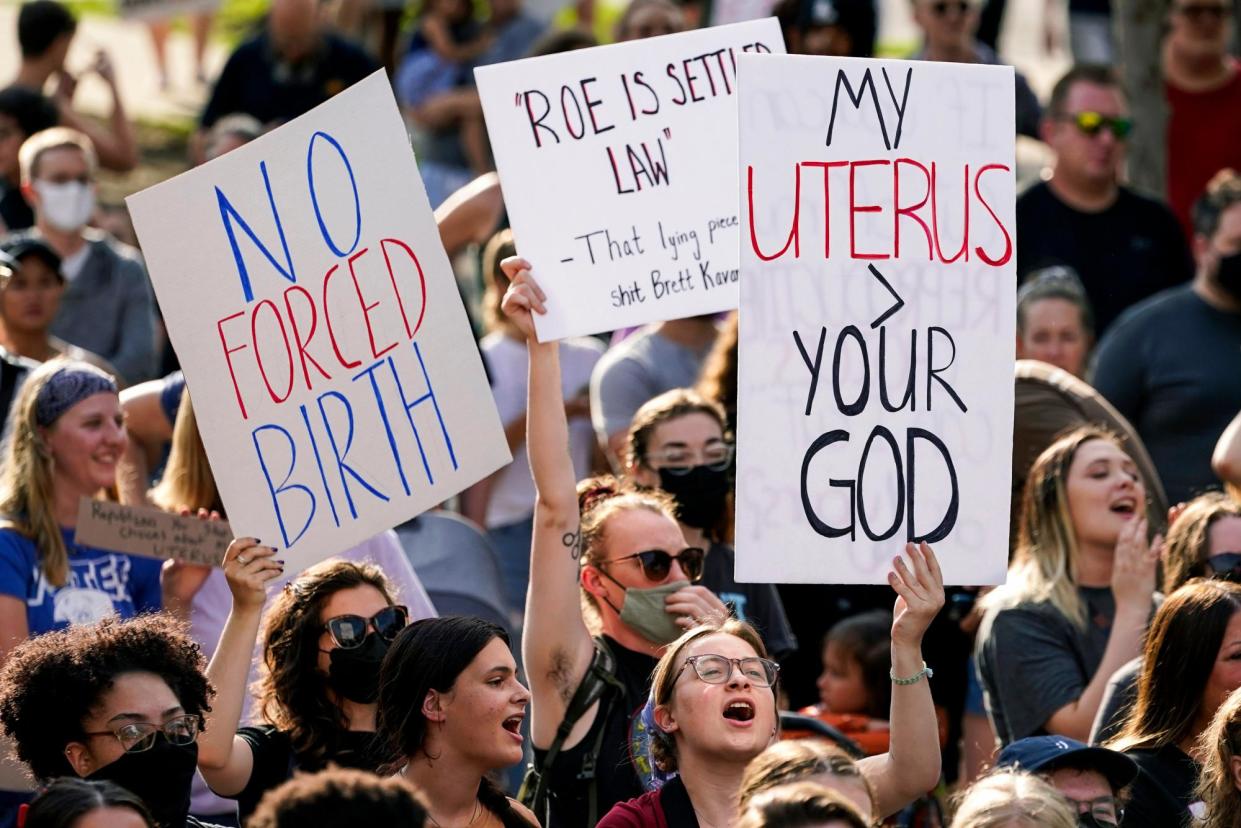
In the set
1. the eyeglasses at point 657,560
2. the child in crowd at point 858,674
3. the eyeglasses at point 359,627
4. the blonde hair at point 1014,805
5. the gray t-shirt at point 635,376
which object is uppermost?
the gray t-shirt at point 635,376

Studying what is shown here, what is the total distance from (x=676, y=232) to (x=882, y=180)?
91 cm

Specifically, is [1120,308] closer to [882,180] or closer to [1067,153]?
[1067,153]

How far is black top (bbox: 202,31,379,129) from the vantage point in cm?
1035

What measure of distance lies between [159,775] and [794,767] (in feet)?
4.23

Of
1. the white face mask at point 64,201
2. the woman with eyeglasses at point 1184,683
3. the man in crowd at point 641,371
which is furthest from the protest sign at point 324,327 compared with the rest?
the white face mask at point 64,201

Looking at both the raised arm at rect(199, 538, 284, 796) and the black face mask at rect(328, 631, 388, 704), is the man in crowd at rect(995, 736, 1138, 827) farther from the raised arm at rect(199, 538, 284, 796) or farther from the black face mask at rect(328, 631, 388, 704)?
the raised arm at rect(199, 538, 284, 796)

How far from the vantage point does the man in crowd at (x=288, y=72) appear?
1030 cm

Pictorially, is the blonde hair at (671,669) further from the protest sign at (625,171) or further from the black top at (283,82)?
the black top at (283,82)

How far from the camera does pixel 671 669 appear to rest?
477 cm

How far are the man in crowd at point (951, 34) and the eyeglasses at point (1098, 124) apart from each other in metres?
1.09

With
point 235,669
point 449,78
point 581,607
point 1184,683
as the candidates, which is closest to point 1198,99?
point 449,78

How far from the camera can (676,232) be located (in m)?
5.72

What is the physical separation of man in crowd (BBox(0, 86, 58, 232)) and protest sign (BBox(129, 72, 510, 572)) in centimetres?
409

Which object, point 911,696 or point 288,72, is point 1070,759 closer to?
point 911,696
